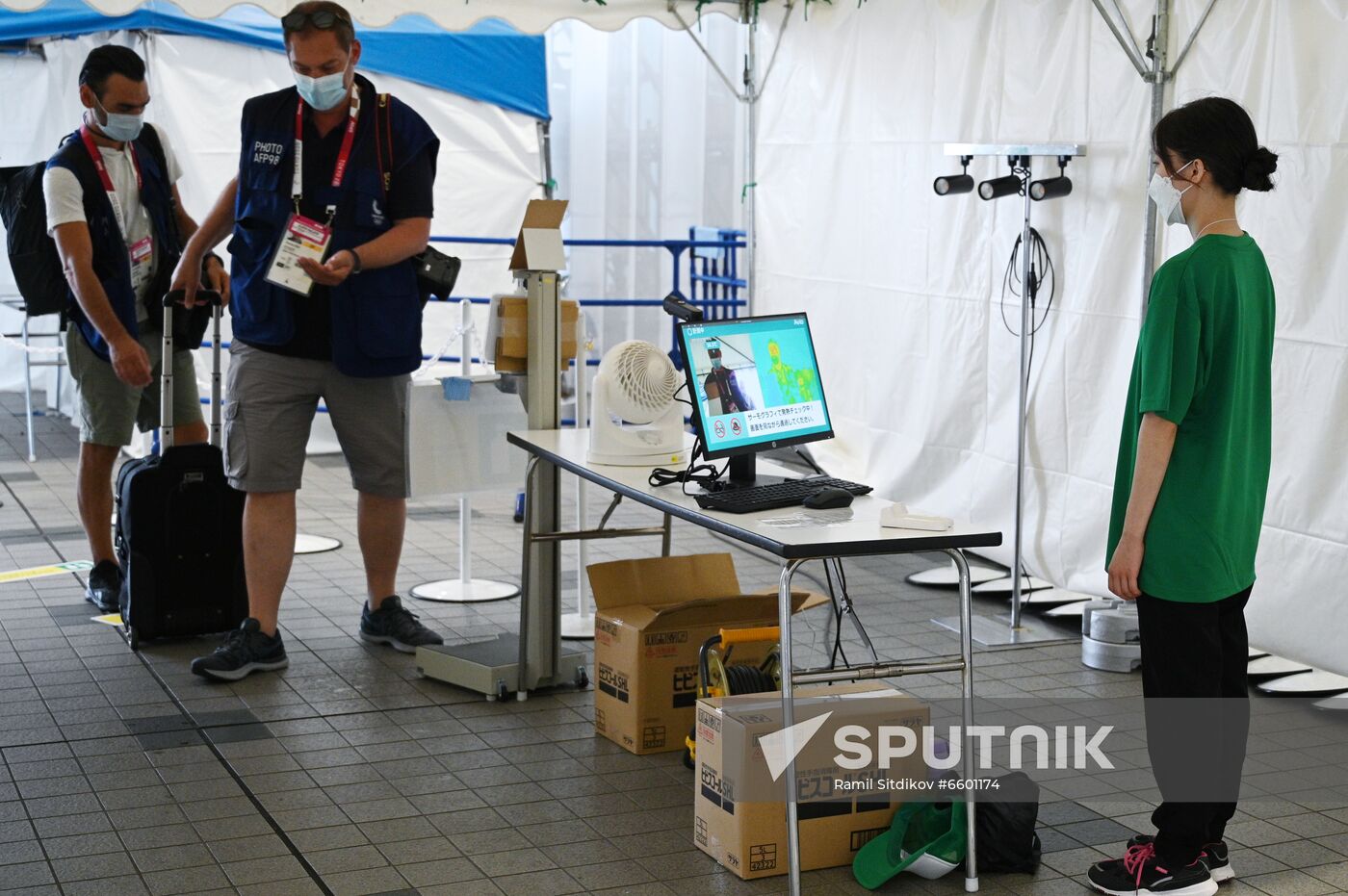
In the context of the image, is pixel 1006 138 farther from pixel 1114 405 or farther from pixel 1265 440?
pixel 1265 440

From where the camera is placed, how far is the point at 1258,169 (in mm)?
2693

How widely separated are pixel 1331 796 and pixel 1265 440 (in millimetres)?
1094

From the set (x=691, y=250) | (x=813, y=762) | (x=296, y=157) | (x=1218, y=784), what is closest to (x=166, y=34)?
(x=691, y=250)

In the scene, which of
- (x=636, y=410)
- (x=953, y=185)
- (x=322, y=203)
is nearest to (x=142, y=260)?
(x=322, y=203)

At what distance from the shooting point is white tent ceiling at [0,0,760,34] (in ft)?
16.8

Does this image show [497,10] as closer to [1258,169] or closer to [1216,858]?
[1258,169]

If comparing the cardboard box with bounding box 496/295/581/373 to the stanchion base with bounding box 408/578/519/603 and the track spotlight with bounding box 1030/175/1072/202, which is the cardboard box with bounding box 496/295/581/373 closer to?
the stanchion base with bounding box 408/578/519/603

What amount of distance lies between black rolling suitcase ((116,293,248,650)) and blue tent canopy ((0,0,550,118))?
11.2 feet

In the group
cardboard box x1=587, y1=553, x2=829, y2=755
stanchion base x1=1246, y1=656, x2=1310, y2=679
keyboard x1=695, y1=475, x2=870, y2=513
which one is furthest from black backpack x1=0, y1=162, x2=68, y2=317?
stanchion base x1=1246, y1=656, x2=1310, y2=679

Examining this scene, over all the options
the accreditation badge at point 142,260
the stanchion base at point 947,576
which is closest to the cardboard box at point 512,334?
the accreditation badge at point 142,260

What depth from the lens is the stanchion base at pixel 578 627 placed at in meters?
4.71

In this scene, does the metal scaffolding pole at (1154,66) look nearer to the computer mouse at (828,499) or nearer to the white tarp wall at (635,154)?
the computer mouse at (828,499)

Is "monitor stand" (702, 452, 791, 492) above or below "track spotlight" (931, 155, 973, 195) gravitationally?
below

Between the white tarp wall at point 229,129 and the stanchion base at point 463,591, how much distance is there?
94.7 inches
